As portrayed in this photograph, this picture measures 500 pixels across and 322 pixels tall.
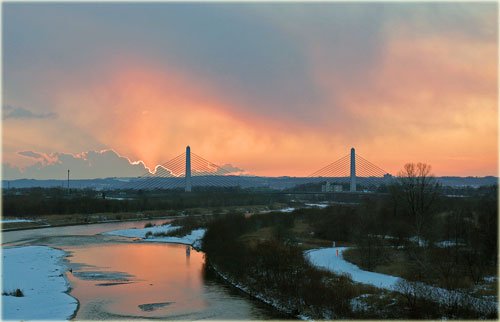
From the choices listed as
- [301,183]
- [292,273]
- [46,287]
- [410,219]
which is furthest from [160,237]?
[301,183]

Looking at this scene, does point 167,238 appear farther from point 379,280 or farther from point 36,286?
point 379,280

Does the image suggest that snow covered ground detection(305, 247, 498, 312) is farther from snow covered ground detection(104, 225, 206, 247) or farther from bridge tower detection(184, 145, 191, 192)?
bridge tower detection(184, 145, 191, 192)

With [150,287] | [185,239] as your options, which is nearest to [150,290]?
[150,287]

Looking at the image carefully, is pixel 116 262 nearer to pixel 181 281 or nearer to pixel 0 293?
pixel 181 281

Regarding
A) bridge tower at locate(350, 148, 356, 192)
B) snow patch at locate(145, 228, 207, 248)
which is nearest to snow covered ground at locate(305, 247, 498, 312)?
snow patch at locate(145, 228, 207, 248)

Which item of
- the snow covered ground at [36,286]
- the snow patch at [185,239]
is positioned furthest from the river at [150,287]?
the snow patch at [185,239]

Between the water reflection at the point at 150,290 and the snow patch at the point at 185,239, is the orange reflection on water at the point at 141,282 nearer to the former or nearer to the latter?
the water reflection at the point at 150,290
